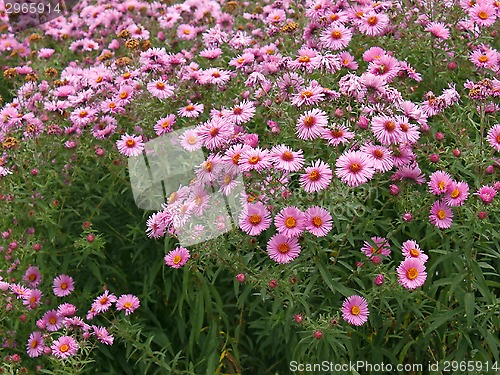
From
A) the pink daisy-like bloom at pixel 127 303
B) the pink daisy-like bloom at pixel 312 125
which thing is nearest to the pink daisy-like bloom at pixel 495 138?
the pink daisy-like bloom at pixel 312 125

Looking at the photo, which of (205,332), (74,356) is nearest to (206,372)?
(205,332)

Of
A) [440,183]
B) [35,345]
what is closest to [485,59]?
[440,183]

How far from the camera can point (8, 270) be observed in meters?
3.84

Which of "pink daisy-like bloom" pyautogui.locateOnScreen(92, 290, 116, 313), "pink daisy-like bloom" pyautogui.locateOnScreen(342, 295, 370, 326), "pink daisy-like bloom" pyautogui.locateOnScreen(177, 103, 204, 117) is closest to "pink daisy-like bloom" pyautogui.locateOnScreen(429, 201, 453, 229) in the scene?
"pink daisy-like bloom" pyautogui.locateOnScreen(342, 295, 370, 326)

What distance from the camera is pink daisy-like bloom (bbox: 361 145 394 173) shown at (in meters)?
2.72

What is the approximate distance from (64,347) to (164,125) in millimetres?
1229

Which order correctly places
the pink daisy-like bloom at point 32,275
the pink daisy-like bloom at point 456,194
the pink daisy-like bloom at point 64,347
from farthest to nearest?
the pink daisy-like bloom at point 32,275
the pink daisy-like bloom at point 64,347
the pink daisy-like bloom at point 456,194

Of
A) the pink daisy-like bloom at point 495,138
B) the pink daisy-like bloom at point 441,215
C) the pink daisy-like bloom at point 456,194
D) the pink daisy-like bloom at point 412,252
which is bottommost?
the pink daisy-like bloom at point 412,252

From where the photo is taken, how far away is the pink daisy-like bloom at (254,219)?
280 centimetres

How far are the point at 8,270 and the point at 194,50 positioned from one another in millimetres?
1859

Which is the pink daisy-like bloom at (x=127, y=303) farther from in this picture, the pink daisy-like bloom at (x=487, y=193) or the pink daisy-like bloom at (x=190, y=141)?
the pink daisy-like bloom at (x=487, y=193)

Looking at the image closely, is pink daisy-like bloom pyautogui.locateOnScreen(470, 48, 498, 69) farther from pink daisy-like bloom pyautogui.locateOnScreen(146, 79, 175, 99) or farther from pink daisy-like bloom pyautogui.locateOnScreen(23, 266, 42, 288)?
pink daisy-like bloom pyautogui.locateOnScreen(23, 266, 42, 288)

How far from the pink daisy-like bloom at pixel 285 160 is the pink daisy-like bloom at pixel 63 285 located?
4.92 ft

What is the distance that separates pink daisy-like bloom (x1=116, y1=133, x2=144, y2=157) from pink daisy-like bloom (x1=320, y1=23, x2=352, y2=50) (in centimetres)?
116
